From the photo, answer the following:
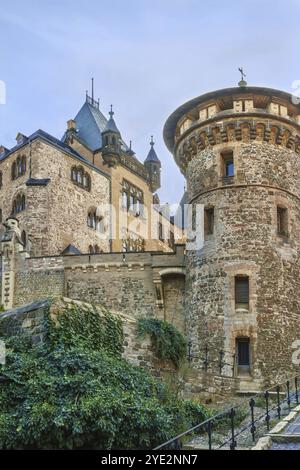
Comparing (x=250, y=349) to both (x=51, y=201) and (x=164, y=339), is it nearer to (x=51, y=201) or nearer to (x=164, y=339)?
(x=164, y=339)

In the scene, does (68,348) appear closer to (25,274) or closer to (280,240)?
(280,240)

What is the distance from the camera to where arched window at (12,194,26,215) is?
152 ft

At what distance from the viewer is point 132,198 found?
181 feet

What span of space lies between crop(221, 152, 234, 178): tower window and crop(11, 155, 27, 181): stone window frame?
22236 millimetres

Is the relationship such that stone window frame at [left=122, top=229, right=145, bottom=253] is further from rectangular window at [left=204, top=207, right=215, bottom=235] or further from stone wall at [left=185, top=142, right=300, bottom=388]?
rectangular window at [left=204, top=207, right=215, bottom=235]

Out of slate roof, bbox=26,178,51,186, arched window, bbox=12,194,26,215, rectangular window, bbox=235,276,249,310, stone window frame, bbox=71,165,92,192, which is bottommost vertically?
rectangular window, bbox=235,276,249,310

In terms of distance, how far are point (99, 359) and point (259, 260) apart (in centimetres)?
1113

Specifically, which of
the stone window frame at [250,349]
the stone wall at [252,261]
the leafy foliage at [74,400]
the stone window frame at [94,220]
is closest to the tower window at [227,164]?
the stone wall at [252,261]

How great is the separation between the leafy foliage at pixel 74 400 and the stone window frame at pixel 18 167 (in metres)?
31.3

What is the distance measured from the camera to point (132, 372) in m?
17.4

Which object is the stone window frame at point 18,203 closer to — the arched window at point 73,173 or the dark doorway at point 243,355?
the arched window at point 73,173

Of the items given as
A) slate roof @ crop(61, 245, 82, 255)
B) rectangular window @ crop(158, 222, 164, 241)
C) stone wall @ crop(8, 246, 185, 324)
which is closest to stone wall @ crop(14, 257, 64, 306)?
stone wall @ crop(8, 246, 185, 324)

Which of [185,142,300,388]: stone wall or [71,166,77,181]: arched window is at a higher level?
[71,166,77,181]: arched window
